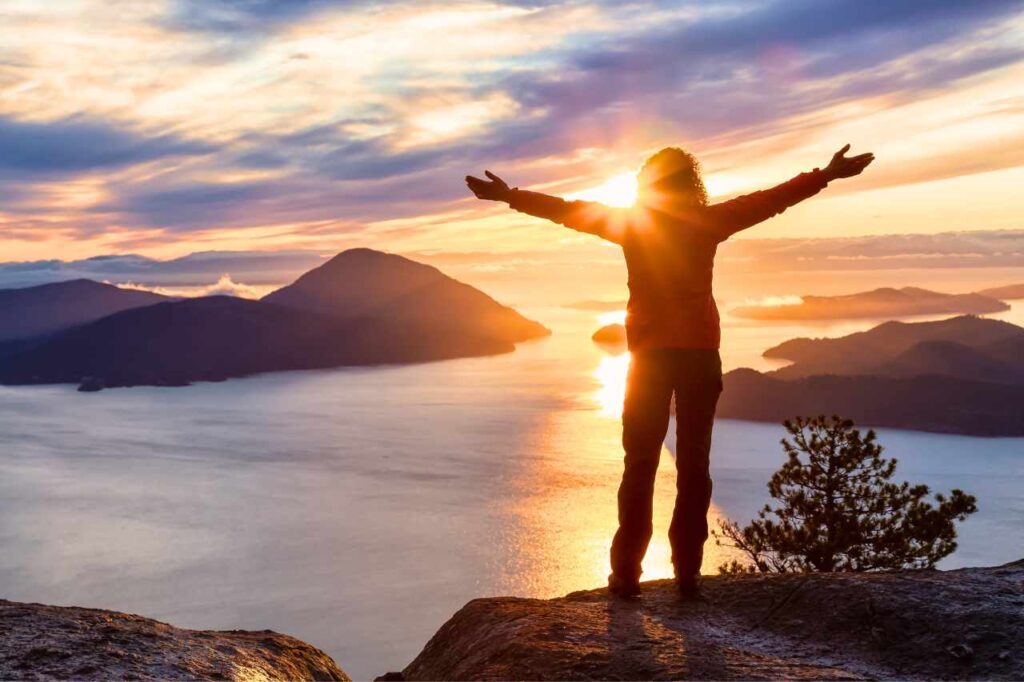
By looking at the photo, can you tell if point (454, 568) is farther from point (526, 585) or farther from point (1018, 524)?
point (1018, 524)

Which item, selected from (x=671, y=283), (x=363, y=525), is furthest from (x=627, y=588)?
(x=363, y=525)

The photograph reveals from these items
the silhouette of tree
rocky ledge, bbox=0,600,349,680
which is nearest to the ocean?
the silhouette of tree

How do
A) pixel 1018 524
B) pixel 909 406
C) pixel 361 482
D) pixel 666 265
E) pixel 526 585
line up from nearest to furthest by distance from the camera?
pixel 666 265
pixel 526 585
pixel 1018 524
pixel 361 482
pixel 909 406

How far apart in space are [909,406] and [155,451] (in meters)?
187

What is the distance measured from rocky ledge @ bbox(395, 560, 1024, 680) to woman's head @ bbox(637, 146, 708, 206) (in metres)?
3.26

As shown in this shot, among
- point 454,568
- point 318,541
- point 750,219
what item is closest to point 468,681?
point 750,219

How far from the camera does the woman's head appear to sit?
6.34m

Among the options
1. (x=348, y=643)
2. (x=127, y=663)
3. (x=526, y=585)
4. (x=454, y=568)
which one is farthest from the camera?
(x=454, y=568)

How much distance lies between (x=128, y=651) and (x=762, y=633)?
460cm

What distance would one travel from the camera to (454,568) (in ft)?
361

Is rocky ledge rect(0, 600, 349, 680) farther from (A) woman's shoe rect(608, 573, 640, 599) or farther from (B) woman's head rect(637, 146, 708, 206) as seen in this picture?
(B) woman's head rect(637, 146, 708, 206)

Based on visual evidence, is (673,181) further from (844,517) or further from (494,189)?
(844,517)

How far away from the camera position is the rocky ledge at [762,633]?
5.16 m

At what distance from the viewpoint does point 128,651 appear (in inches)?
215
